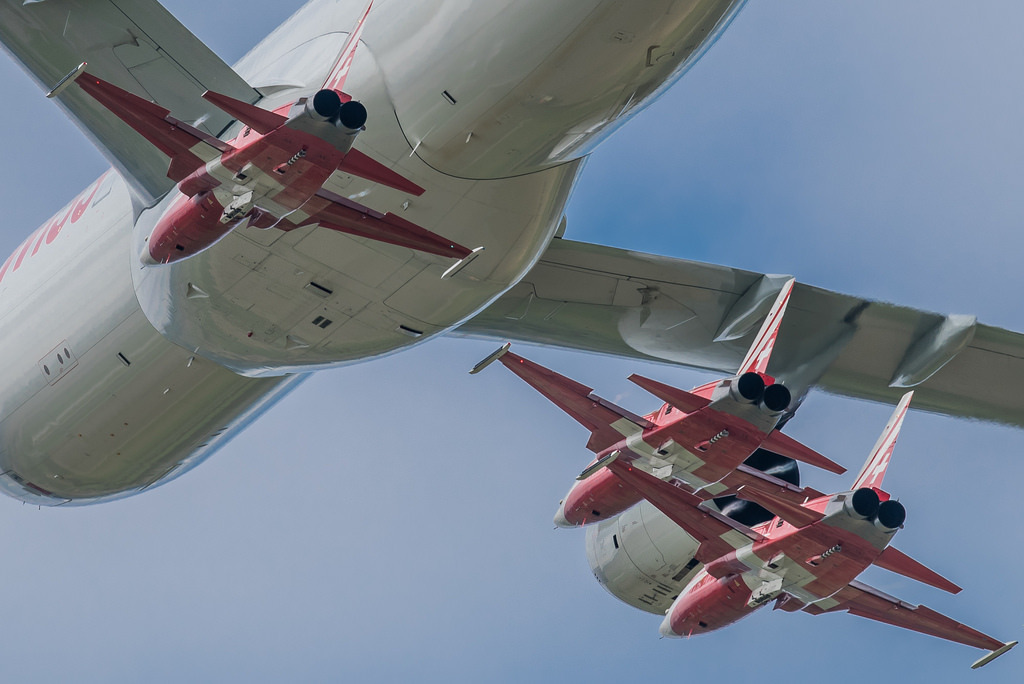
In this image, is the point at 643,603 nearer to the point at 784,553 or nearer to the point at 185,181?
the point at 784,553

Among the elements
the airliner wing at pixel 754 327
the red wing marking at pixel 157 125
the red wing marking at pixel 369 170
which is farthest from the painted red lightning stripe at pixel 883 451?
the red wing marking at pixel 157 125

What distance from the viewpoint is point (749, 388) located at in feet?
67.9

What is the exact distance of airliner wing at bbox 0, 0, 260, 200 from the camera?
19344 mm

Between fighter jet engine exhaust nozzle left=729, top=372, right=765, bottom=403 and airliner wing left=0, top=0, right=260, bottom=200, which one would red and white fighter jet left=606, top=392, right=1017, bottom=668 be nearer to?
fighter jet engine exhaust nozzle left=729, top=372, right=765, bottom=403

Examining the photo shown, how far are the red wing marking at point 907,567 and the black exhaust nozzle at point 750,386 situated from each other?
368 centimetres

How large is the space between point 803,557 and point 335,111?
10259mm

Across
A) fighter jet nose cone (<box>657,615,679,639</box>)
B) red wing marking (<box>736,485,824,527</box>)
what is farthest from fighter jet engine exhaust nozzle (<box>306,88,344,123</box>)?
fighter jet nose cone (<box>657,615,679,639</box>)

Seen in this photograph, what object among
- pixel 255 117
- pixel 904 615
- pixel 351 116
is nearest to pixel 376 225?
pixel 351 116

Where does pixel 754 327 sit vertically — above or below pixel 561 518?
above

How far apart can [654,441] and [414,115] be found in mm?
6106

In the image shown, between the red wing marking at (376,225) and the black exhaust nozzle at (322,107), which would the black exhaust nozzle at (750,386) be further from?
the black exhaust nozzle at (322,107)

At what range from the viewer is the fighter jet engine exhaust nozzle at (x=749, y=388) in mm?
20672

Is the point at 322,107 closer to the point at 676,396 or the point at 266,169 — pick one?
the point at 266,169

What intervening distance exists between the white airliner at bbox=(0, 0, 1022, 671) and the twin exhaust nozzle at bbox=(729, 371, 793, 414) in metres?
3.29
